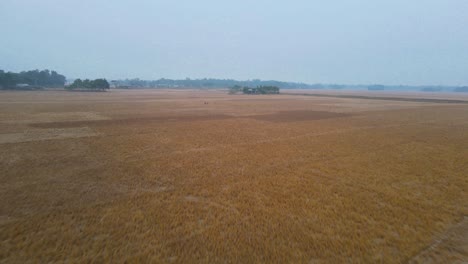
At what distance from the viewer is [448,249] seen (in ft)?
21.1

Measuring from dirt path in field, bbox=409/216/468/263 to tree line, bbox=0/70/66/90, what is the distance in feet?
428

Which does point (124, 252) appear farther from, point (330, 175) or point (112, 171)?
point (330, 175)

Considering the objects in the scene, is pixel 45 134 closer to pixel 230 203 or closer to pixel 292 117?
pixel 230 203

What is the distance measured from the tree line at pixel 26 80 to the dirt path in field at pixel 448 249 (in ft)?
428

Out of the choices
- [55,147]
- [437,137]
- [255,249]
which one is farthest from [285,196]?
[437,137]

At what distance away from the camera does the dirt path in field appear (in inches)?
238

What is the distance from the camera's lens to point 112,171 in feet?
38.2

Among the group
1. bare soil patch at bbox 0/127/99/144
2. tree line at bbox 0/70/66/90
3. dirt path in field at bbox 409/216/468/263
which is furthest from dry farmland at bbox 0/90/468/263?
tree line at bbox 0/70/66/90

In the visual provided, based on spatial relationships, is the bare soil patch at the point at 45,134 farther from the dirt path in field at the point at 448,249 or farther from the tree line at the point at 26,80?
the tree line at the point at 26,80

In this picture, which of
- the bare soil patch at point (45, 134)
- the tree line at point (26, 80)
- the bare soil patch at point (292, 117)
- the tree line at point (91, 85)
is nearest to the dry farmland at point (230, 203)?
the bare soil patch at point (45, 134)

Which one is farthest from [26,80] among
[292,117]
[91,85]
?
[292,117]

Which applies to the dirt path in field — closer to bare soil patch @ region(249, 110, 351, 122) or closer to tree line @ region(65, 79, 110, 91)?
bare soil patch @ region(249, 110, 351, 122)

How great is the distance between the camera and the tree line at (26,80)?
93.7 m

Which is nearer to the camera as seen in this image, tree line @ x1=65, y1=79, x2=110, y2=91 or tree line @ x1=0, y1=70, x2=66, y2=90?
tree line @ x1=0, y1=70, x2=66, y2=90
